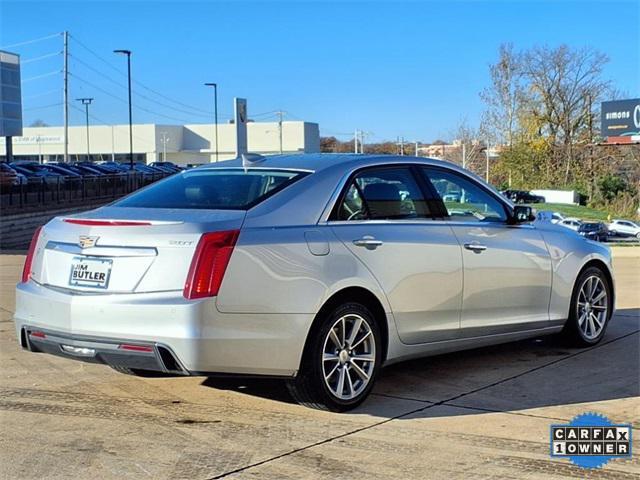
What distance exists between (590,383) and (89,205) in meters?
32.6

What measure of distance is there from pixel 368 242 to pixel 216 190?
41.9 inches

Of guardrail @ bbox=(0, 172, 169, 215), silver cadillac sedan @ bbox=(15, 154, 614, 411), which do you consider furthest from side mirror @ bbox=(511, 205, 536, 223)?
guardrail @ bbox=(0, 172, 169, 215)

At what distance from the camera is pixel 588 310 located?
6828 mm

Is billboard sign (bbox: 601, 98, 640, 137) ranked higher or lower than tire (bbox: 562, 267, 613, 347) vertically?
higher

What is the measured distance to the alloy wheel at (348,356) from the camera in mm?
4828

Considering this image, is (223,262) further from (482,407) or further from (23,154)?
(23,154)

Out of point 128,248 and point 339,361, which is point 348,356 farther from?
point 128,248

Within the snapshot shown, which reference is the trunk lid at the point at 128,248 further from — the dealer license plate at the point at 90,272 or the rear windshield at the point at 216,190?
the rear windshield at the point at 216,190

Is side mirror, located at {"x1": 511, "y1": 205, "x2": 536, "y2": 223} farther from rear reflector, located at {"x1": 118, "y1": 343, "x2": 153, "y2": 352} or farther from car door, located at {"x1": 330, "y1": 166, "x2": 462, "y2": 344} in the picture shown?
rear reflector, located at {"x1": 118, "y1": 343, "x2": 153, "y2": 352}

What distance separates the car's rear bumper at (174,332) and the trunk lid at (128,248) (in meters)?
0.08

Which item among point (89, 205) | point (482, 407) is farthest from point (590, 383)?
point (89, 205)

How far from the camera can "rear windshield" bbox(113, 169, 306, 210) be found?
4.94 metres

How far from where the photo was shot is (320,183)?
16.6 feet

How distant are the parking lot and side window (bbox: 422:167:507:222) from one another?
1.19m
